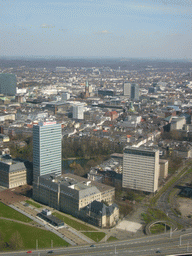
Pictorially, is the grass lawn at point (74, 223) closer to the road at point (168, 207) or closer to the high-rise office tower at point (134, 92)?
the road at point (168, 207)

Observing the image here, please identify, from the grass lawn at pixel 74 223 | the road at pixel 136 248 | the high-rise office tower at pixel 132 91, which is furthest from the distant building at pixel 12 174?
the high-rise office tower at pixel 132 91

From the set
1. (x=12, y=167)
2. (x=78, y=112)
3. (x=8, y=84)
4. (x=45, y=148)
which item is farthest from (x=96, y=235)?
(x=8, y=84)

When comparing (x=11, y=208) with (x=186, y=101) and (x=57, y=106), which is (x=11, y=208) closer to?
(x=57, y=106)

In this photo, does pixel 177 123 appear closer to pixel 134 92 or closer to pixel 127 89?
pixel 134 92

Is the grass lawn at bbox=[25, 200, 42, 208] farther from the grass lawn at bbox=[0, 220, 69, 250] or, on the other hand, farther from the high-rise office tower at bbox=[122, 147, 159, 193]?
the high-rise office tower at bbox=[122, 147, 159, 193]

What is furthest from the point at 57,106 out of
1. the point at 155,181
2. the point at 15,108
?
the point at 155,181

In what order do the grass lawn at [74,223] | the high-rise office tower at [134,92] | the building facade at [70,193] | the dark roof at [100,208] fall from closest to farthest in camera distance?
the grass lawn at [74,223] → the dark roof at [100,208] → the building facade at [70,193] → the high-rise office tower at [134,92]
